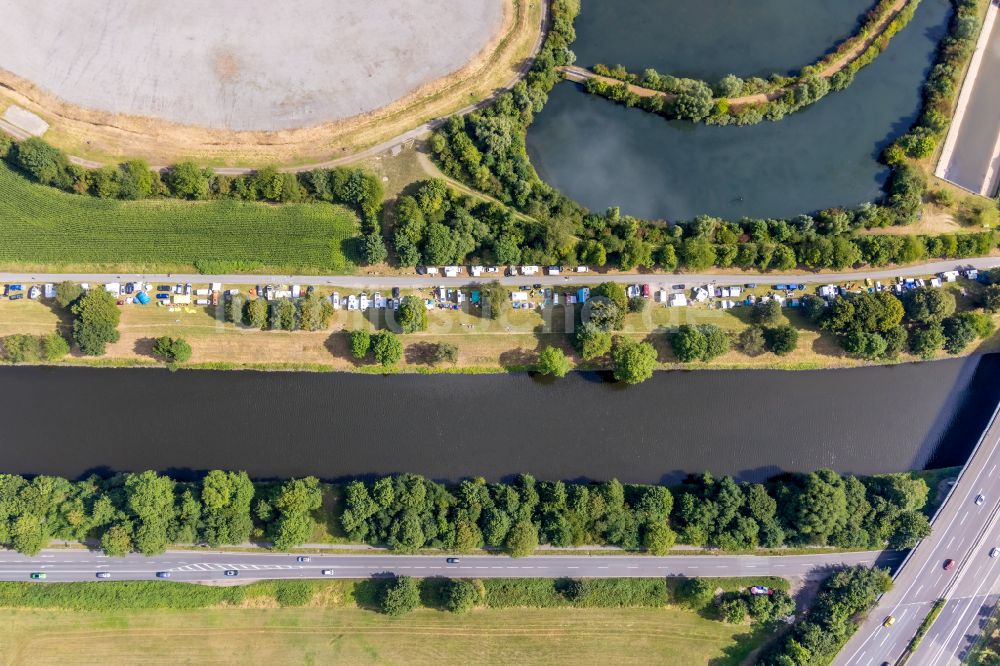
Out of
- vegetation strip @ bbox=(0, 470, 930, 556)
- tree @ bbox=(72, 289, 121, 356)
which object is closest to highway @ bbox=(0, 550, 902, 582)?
vegetation strip @ bbox=(0, 470, 930, 556)

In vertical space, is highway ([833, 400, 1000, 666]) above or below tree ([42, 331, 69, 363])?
below

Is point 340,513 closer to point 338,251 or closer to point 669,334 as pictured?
point 338,251

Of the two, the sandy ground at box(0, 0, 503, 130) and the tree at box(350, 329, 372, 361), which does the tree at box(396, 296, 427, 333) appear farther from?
the sandy ground at box(0, 0, 503, 130)

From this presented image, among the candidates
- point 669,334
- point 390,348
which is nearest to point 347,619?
point 390,348

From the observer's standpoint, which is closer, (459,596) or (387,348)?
(459,596)

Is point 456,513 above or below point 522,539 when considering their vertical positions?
above

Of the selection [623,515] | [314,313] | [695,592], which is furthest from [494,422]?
[695,592]

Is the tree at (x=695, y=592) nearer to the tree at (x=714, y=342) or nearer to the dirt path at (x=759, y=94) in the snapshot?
the tree at (x=714, y=342)

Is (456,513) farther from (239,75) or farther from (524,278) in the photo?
(239,75)
